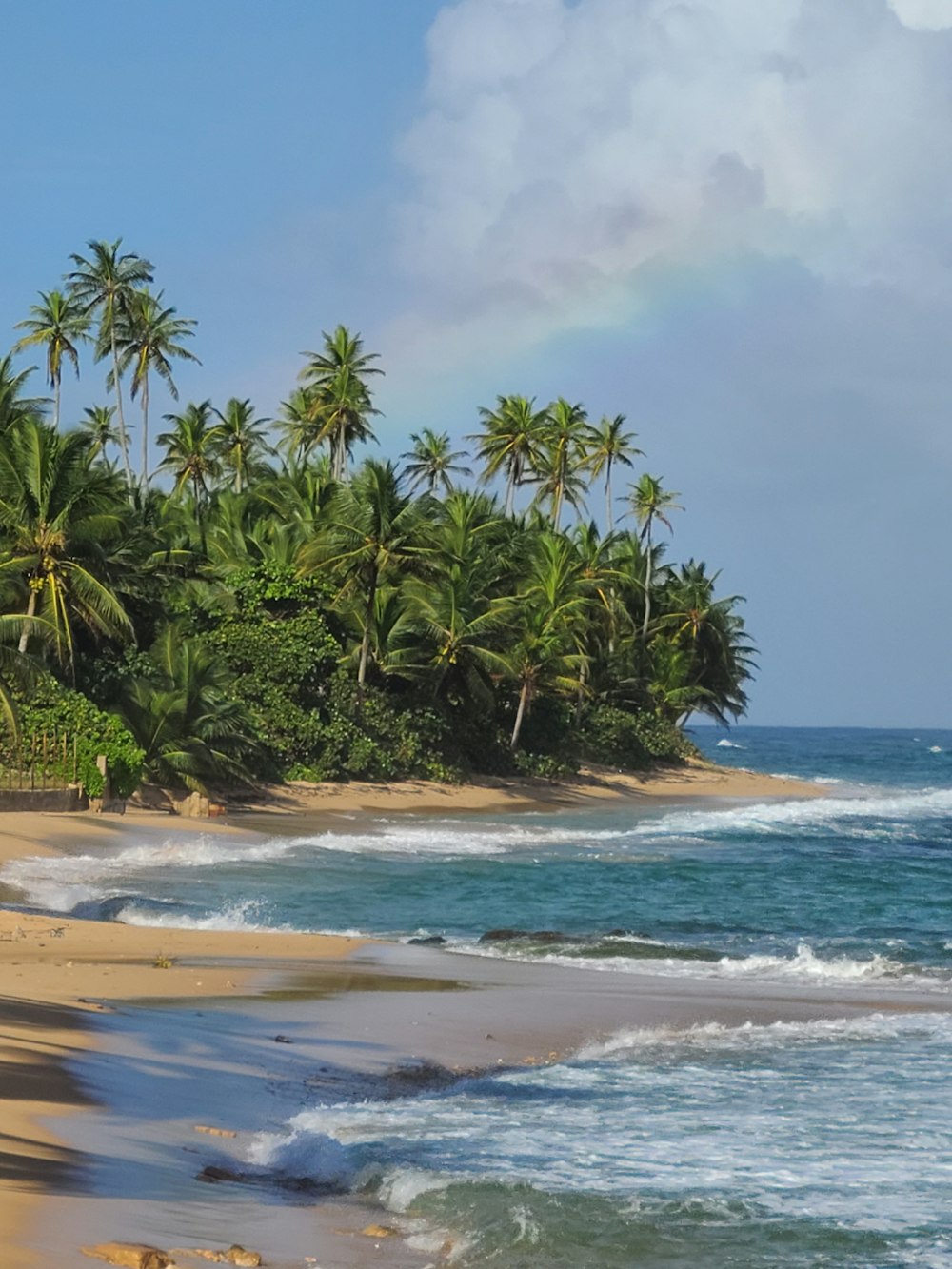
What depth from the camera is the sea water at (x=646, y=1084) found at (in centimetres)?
644

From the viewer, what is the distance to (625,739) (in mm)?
61094

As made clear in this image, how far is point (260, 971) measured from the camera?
12.8 metres

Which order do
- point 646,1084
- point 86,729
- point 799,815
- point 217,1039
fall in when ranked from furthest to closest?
point 799,815, point 86,729, point 217,1039, point 646,1084

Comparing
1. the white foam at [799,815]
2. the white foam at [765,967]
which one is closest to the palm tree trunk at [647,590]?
the white foam at [799,815]

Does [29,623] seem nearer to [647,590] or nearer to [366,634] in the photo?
[366,634]

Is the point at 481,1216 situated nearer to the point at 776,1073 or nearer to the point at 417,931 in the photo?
the point at 776,1073

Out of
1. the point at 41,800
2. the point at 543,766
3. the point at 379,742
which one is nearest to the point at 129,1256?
the point at 41,800

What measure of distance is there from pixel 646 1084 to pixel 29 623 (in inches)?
1001

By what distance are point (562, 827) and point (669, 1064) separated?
28180 millimetres

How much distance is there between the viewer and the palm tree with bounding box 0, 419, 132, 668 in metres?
34.4

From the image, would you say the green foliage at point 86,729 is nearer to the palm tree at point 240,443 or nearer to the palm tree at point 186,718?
the palm tree at point 186,718

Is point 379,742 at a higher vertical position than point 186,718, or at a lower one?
lower

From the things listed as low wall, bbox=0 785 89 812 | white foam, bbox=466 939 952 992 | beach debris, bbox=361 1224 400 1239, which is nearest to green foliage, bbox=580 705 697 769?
low wall, bbox=0 785 89 812

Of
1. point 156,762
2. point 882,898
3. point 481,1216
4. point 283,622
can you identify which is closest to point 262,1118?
point 481,1216
